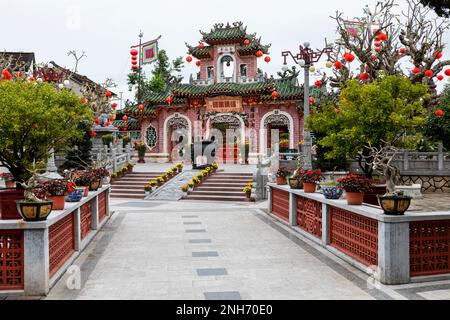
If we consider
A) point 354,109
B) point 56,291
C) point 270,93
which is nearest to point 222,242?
point 56,291

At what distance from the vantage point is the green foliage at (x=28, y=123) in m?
7.89

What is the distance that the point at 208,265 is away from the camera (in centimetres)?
672

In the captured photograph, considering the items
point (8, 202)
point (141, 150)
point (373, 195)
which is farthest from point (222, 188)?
point (141, 150)

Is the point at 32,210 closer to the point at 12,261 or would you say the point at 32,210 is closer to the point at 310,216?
the point at 12,261

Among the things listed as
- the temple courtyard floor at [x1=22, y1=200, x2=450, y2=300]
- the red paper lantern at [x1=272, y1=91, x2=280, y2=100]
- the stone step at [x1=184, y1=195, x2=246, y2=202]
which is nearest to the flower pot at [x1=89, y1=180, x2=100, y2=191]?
the temple courtyard floor at [x1=22, y1=200, x2=450, y2=300]

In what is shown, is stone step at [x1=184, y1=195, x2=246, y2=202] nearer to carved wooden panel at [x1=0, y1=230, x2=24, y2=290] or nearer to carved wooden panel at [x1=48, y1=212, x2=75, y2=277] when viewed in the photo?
carved wooden panel at [x1=48, y1=212, x2=75, y2=277]

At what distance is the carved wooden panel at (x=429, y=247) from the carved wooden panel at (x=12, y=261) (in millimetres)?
4784

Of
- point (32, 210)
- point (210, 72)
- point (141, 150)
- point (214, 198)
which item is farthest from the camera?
point (141, 150)

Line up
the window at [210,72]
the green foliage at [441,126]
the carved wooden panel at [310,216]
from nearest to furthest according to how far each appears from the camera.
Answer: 1. the carved wooden panel at [310,216]
2. the green foliage at [441,126]
3. the window at [210,72]

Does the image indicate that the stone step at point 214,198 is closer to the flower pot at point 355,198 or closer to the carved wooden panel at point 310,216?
the carved wooden panel at point 310,216

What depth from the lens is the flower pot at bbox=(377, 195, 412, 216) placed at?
5.40 m

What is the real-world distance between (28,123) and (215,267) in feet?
14.4

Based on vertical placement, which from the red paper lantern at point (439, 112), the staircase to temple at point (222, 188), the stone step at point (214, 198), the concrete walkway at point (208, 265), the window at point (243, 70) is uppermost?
the window at point (243, 70)

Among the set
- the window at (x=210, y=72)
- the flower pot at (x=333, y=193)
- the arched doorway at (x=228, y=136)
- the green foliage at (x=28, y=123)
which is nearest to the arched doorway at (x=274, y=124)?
the arched doorway at (x=228, y=136)
